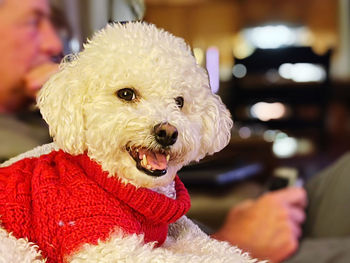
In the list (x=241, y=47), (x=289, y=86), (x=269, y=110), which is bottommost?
(x=269, y=110)

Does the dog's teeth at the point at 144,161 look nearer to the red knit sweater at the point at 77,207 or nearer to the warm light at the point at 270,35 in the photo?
the red knit sweater at the point at 77,207

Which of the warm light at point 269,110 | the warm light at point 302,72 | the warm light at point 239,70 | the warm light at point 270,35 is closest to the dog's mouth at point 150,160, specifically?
the warm light at point 269,110

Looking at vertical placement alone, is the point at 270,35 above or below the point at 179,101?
above

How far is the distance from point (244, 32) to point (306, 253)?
3.81 metres

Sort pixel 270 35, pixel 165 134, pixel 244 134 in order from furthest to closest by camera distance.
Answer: pixel 270 35
pixel 244 134
pixel 165 134

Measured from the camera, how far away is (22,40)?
428mm

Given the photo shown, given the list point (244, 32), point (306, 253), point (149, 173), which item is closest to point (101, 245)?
point (149, 173)

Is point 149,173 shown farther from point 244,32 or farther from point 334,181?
point 244,32

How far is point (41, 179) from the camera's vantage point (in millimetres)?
297

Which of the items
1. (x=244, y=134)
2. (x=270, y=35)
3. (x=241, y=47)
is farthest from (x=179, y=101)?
(x=270, y=35)

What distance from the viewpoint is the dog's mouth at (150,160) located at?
0.87 ft

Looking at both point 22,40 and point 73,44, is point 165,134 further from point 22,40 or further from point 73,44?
point 22,40

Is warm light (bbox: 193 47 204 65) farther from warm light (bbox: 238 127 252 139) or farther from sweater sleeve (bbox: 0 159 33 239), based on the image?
warm light (bbox: 238 127 252 139)

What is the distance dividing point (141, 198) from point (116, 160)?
3 cm
